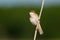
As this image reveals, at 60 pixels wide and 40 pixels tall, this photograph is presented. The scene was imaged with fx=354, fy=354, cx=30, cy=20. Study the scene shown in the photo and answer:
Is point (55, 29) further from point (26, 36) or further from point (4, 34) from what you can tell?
point (4, 34)

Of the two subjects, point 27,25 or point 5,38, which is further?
point 5,38

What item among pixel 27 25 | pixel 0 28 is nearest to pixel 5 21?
pixel 0 28

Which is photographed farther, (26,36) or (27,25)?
(26,36)

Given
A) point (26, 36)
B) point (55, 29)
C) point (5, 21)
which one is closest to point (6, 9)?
point (5, 21)

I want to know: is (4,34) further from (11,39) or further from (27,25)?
(27,25)

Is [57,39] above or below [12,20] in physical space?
below

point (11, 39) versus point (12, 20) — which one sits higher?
point (12, 20)
